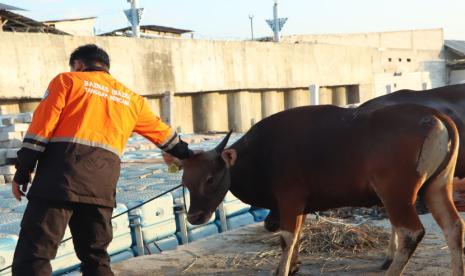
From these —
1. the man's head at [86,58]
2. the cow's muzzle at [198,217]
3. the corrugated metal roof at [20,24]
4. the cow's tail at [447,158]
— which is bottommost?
the cow's muzzle at [198,217]

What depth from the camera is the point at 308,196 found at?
15.6 feet

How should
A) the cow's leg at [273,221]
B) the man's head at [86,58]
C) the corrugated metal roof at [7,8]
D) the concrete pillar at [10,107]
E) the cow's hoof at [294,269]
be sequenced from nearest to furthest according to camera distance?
the man's head at [86,58]
the cow's hoof at [294,269]
the cow's leg at [273,221]
the concrete pillar at [10,107]
the corrugated metal roof at [7,8]

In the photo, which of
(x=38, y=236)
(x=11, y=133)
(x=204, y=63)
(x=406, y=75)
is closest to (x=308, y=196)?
(x=38, y=236)

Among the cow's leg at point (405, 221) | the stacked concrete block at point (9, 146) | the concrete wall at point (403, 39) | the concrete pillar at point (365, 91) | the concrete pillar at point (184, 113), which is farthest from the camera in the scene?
the concrete wall at point (403, 39)

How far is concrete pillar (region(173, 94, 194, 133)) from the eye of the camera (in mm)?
21991

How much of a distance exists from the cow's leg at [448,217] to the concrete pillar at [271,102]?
20.2 meters

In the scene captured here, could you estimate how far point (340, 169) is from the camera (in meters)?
4.62

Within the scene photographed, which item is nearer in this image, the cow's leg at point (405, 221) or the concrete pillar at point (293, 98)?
the cow's leg at point (405, 221)

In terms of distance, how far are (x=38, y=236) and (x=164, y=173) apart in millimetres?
5307

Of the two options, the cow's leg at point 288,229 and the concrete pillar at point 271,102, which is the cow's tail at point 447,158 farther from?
the concrete pillar at point 271,102

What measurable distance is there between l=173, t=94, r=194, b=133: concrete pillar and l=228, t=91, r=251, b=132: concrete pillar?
1.76 m

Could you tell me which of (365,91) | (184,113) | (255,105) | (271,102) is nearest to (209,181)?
(184,113)

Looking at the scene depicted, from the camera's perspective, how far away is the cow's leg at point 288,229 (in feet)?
15.6

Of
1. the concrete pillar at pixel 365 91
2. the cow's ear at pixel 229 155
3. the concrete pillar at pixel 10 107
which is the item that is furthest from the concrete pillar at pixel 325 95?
the cow's ear at pixel 229 155
